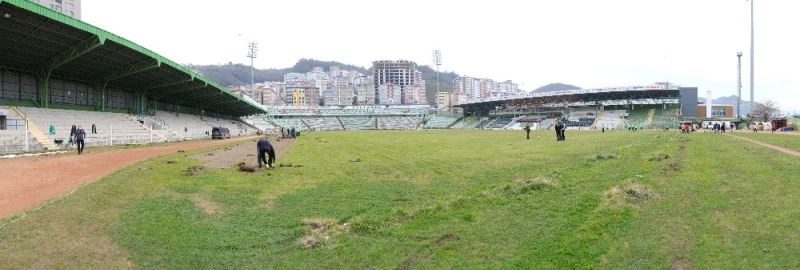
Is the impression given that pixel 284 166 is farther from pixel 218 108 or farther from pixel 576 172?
pixel 218 108

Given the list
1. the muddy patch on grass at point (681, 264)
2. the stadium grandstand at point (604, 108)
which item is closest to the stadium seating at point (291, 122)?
the stadium grandstand at point (604, 108)

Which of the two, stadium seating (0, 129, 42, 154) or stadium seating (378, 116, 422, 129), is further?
stadium seating (378, 116, 422, 129)

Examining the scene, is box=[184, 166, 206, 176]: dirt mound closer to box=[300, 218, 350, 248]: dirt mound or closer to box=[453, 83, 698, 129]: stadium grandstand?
box=[300, 218, 350, 248]: dirt mound

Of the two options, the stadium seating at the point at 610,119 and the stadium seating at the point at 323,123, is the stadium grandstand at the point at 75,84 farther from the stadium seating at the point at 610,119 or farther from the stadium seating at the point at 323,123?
the stadium seating at the point at 610,119

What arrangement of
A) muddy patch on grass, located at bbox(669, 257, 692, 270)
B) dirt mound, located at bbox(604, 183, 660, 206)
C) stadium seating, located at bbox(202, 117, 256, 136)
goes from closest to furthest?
muddy patch on grass, located at bbox(669, 257, 692, 270) → dirt mound, located at bbox(604, 183, 660, 206) → stadium seating, located at bbox(202, 117, 256, 136)

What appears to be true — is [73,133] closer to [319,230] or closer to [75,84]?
[75,84]

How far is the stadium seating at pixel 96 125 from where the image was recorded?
1356 inches

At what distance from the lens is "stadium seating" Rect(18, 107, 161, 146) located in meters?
34.4

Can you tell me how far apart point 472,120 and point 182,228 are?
414ft

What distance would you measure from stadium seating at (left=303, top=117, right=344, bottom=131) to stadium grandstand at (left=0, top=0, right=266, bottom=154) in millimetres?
71729

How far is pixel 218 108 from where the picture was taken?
87.4 m

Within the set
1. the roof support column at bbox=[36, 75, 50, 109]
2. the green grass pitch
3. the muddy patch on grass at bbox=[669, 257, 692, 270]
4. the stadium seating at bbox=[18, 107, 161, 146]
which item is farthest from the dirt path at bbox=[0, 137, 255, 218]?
the roof support column at bbox=[36, 75, 50, 109]

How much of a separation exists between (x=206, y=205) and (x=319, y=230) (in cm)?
357

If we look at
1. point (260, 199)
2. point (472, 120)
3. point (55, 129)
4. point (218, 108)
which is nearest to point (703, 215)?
point (260, 199)
